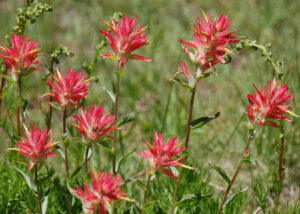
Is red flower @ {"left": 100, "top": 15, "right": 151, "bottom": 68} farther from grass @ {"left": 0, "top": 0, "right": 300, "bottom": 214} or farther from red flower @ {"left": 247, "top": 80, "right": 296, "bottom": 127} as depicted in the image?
red flower @ {"left": 247, "top": 80, "right": 296, "bottom": 127}

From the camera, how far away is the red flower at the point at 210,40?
4.59 feet

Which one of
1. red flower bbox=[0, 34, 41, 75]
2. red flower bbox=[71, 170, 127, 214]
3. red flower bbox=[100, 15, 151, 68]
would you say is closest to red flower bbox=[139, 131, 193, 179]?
red flower bbox=[71, 170, 127, 214]

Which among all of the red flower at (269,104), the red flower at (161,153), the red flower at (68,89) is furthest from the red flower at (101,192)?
the red flower at (269,104)

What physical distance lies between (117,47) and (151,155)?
0.43 metres

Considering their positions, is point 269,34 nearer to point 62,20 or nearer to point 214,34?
point 62,20

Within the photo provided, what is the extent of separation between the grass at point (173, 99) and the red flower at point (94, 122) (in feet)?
1.15

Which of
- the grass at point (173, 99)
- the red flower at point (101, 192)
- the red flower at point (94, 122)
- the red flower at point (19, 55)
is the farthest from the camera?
the grass at point (173, 99)

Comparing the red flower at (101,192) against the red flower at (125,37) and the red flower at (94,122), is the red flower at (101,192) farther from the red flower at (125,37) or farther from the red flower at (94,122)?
the red flower at (125,37)

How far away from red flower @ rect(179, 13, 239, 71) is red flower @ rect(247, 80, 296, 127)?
0.19 m

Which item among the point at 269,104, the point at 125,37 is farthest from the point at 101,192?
the point at 269,104

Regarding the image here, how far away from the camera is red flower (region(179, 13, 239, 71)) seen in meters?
1.40

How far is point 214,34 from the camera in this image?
1411 millimetres

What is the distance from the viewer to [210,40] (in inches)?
55.4

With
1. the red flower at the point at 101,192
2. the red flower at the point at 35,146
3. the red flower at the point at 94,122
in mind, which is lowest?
the red flower at the point at 101,192
